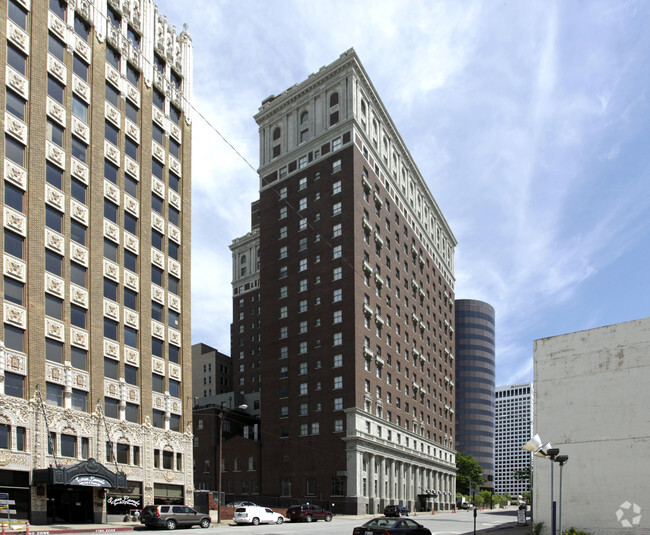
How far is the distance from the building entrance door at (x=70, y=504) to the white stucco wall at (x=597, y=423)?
32.0 m

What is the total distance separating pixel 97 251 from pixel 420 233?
Result: 254 feet

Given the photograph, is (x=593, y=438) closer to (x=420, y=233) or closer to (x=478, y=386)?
(x=420, y=233)

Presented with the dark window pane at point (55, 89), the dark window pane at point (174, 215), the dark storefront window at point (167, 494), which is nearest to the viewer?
the dark window pane at point (55, 89)

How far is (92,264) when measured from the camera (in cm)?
5200

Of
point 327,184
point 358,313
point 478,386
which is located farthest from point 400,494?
point 478,386

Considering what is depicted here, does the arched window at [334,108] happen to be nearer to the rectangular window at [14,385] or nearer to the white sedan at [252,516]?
the white sedan at [252,516]

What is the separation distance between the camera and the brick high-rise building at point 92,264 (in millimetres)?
44969

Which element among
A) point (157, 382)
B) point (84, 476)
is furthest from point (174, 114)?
point (84, 476)

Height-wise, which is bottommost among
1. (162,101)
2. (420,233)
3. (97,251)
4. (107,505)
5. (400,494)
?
(400,494)

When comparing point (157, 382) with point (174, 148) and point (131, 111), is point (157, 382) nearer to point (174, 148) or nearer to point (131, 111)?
point (174, 148)

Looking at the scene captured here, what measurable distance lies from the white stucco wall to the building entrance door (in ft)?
105

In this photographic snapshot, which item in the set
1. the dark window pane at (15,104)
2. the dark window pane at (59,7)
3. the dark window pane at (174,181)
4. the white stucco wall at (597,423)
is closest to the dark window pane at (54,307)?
the dark window pane at (15,104)

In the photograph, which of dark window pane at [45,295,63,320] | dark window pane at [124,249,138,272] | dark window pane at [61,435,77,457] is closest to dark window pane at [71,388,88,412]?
dark window pane at [61,435,77,457]

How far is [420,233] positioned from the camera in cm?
12144
